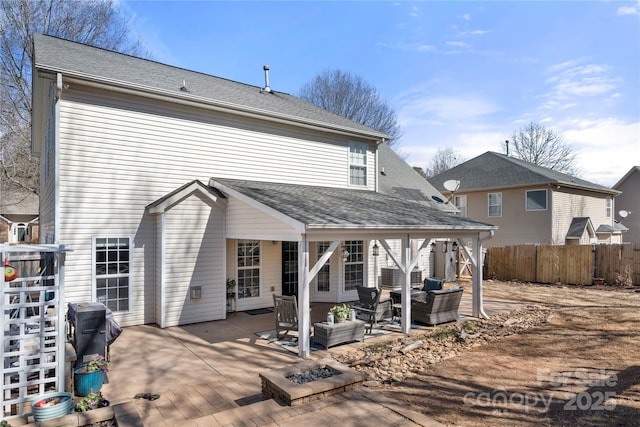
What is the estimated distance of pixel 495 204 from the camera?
850 inches

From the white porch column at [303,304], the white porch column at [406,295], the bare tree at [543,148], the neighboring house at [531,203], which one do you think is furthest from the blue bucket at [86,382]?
the bare tree at [543,148]

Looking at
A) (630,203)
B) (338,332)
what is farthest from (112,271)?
(630,203)

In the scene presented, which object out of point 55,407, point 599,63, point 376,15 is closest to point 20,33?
point 376,15

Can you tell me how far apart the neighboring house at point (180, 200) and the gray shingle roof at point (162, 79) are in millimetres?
59

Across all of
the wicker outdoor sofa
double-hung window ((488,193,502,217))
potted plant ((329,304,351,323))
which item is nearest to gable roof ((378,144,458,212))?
double-hung window ((488,193,502,217))

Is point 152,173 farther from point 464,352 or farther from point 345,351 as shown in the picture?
point 464,352

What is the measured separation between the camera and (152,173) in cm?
891

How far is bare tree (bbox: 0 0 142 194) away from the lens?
18406 mm

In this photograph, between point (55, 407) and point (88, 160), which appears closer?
point (55, 407)

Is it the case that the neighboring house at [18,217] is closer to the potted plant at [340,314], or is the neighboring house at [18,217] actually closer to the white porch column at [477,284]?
the potted plant at [340,314]

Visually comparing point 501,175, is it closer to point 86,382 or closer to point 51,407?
point 86,382

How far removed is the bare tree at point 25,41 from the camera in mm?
18406

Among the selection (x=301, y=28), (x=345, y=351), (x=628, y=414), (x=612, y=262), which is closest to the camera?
(x=628, y=414)

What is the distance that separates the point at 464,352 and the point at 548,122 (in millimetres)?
35884
